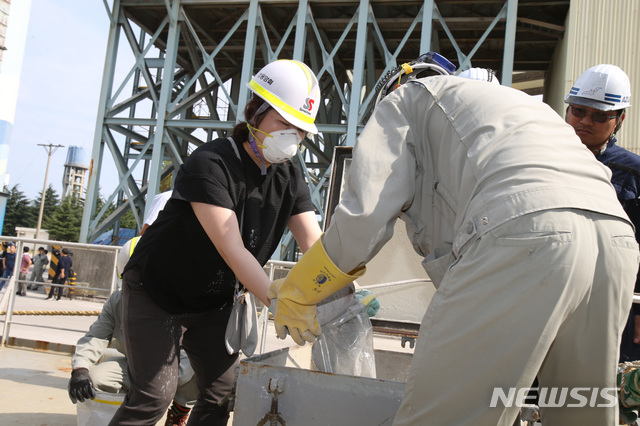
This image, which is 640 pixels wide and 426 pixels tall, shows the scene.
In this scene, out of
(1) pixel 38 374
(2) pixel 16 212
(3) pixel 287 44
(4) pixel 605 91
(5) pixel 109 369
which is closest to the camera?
(4) pixel 605 91

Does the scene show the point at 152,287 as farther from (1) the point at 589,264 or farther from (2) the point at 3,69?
(2) the point at 3,69

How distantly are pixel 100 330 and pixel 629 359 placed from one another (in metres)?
3.04

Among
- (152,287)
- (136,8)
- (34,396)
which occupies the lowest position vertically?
(34,396)

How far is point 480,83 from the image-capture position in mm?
1597

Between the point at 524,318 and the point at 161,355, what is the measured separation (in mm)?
1512

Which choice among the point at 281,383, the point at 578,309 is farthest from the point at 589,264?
the point at 281,383

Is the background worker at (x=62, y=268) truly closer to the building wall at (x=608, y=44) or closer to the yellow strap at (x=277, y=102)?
the building wall at (x=608, y=44)

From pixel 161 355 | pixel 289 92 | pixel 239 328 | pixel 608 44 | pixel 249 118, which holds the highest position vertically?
pixel 608 44

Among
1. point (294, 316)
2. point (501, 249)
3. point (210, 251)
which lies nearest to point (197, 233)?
point (210, 251)

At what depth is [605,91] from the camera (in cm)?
271

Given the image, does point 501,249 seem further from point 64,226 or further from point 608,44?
point 64,226

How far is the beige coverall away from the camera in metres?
1.24

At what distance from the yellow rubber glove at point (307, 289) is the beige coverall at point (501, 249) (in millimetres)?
47

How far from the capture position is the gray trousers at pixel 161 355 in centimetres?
215
